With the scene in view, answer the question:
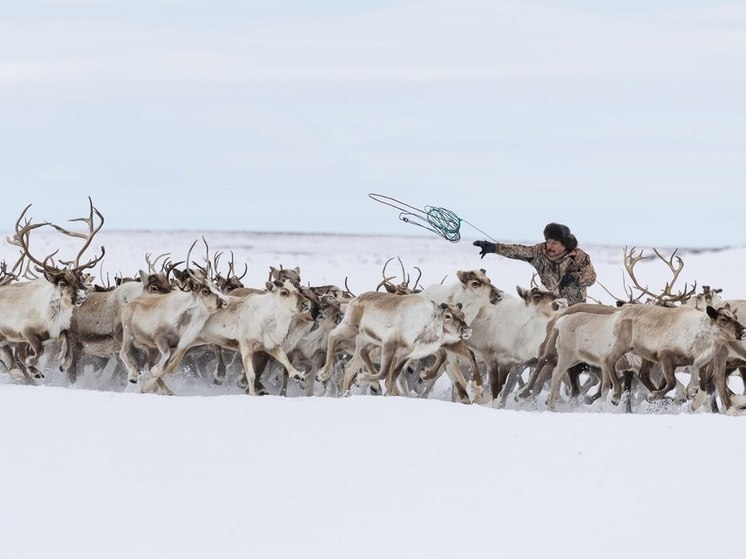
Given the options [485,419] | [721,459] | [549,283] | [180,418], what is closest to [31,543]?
[180,418]

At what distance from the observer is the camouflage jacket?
1503 centimetres

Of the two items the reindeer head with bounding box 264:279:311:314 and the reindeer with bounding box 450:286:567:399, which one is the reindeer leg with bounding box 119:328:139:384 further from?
the reindeer with bounding box 450:286:567:399

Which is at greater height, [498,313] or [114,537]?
[498,313]

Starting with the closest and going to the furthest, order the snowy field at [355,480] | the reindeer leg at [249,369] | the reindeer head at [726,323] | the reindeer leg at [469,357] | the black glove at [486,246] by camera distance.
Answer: the snowy field at [355,480] < the reindeer head at [726,323] < the reindeer leg at [469,357] < the reindeer leg at [249,369] < the black glove at [486,246]

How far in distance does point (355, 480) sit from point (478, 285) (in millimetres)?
4820

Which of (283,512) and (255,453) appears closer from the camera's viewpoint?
(283,512)

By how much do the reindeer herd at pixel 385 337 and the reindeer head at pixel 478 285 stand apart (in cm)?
1

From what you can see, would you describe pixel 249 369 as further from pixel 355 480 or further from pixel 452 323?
pixel 355 480

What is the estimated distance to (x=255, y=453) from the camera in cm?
966

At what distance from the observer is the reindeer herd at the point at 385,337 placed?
41.5 ft

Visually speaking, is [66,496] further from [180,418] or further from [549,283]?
[549,283]

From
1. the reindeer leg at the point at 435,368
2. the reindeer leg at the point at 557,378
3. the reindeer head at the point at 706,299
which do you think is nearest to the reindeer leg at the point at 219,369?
the reindeer leg at the point at 435,368

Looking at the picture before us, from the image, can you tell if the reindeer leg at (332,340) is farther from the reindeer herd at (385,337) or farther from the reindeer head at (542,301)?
the reindeer head at (542,301)

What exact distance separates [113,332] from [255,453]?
523cm
